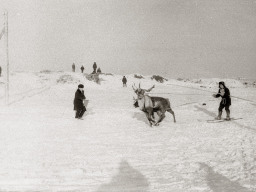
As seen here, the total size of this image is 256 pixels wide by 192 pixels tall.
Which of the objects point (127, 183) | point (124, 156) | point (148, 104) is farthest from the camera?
point (148, 104)

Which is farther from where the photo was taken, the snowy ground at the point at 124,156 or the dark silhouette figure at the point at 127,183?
the snowy ground at the point at 124,156

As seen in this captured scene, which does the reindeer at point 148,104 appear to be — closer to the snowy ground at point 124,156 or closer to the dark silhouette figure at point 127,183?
the snowy ground at point 124,156

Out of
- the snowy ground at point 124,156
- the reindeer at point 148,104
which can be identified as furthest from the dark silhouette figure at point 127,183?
the reindeer at point 148,104

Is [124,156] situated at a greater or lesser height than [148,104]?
lesser

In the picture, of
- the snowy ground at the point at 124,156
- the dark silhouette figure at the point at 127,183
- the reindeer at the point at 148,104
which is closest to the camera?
the dark silhouette figure at the point at 127,183

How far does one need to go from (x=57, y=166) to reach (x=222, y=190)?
3.28 metres

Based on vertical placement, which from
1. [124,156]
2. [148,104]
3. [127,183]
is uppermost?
[148,104]

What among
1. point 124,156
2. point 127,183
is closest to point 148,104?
point 124,156

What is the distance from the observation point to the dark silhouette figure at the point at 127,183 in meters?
4.94

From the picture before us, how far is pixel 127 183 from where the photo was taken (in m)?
5.26

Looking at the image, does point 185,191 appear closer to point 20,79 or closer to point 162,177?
point 162,177

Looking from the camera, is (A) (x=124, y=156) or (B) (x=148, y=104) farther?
(B) (x=148, y=104)

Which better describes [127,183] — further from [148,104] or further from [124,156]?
[148,104]

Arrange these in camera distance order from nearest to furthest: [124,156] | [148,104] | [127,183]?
[127,183] < [124,156] < [148,104]
